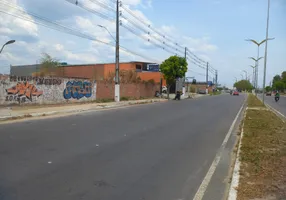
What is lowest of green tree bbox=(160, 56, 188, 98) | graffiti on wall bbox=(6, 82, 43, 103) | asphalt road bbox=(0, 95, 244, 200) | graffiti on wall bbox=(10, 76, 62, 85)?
asphalt road bbox=(0, 95, 244, 200)

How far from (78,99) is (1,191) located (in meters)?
23.4

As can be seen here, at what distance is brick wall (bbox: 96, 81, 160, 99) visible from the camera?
105 ft

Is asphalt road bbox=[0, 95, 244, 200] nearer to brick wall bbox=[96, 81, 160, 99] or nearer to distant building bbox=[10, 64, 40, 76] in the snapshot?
brick wall bbox=[96, 81, 160, 99]

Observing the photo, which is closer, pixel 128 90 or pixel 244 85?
pixel 128 90

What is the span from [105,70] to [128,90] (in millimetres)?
24877

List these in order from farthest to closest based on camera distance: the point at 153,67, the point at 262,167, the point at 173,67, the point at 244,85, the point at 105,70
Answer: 1. the point at 244,85
2. the point at 105,70
3. the point at 153,67
4. the point at 173,67
5. the point at 262,167

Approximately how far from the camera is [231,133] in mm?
12422

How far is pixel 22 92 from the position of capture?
69.4 ft

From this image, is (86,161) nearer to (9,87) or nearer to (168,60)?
(9,87)

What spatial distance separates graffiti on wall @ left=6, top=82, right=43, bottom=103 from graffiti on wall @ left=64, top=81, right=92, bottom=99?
3905mm

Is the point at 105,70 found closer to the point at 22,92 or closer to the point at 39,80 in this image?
the point at 39,80

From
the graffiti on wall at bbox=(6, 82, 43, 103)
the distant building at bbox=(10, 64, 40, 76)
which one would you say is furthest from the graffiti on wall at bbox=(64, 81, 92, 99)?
the distant building at bbox=(10, 64, 40, 76)

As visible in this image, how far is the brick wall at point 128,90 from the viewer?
105 ft

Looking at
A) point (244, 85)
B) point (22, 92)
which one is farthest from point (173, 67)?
point (244, 85)
